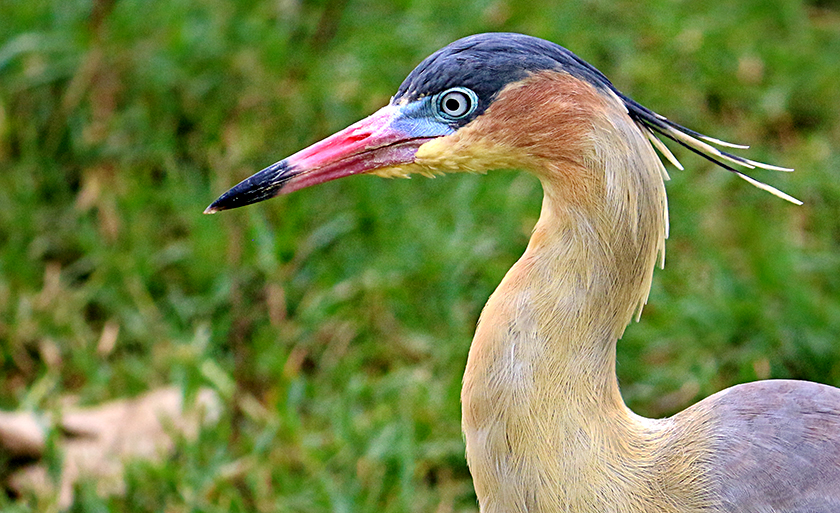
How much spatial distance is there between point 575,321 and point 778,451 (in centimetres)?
48

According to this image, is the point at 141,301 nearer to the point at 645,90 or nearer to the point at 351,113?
the point at 351,113

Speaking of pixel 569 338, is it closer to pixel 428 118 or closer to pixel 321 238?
pixel 428 118

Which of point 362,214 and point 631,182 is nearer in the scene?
point 631,182

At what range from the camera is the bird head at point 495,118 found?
1831 mm

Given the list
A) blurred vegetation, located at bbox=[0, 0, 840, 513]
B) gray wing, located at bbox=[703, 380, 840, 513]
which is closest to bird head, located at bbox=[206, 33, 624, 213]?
gray wing, located at bbox=[703, 380, 840, 513]

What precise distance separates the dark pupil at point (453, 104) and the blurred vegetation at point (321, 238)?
1.41 m

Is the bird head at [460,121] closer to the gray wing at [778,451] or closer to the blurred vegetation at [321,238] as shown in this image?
the gray wing at [778,451]

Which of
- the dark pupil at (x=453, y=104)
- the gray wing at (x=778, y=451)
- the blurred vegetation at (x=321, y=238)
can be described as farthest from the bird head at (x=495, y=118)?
the blurred vegetation at (x=321, y=238)

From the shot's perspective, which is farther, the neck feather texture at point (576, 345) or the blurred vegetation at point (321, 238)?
the blurred vegetation at point (321, 238)

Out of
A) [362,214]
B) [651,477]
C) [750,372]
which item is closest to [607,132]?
[651,477]

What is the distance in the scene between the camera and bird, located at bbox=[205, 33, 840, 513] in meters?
1.83

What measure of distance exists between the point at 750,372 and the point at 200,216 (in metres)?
2.11

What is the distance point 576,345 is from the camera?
6.14 ft

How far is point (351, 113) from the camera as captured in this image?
411cm
